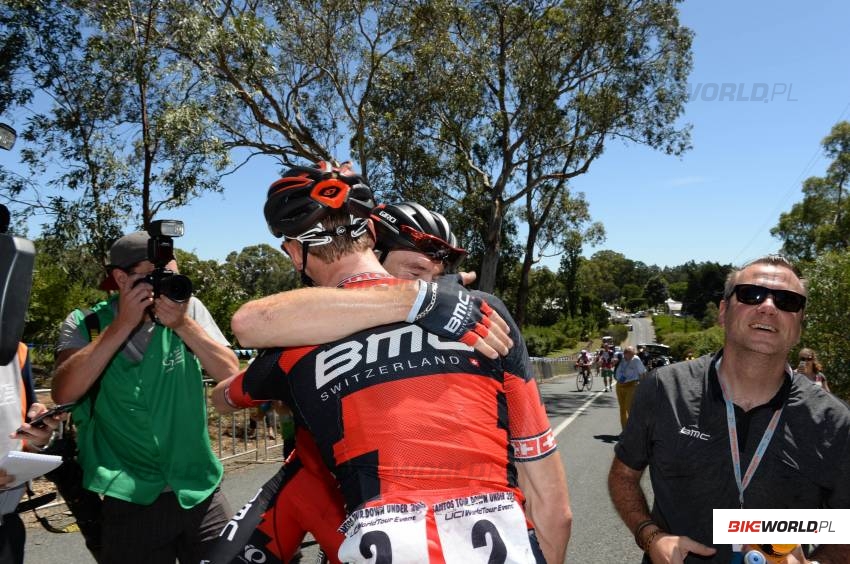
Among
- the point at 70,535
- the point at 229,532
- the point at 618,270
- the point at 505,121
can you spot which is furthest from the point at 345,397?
the point at 618,270

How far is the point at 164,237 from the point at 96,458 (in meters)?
1.07

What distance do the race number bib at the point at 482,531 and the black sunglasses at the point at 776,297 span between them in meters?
1.47

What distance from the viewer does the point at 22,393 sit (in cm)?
278

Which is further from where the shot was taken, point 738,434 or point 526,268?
point 526,268

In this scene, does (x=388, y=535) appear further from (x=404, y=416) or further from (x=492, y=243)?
(x=492, y=243)

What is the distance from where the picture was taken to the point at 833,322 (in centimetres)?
1420

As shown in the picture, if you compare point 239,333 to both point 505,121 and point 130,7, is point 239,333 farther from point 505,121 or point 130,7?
point 505,121

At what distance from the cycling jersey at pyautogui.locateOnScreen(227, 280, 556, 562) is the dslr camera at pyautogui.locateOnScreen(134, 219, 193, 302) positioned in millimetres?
1305

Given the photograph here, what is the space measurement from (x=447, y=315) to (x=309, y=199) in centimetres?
54

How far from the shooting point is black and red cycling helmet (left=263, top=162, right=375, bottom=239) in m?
1.80

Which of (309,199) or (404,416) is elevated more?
(309,199)

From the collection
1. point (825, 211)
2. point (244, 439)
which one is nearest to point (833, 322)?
point (244, 439)

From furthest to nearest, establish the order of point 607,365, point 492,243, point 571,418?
1. point 607,365
2. point 492,243
3. point 571,418

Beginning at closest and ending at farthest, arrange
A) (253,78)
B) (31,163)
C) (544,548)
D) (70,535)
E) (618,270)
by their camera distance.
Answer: (544,548) < (70,535) < (31,163) < (253,78) < (618,270)
